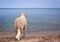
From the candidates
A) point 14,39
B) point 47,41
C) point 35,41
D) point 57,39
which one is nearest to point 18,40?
point 14,39

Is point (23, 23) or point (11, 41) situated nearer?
point (11, 41)

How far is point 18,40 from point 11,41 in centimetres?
14

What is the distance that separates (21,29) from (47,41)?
1.93 feet

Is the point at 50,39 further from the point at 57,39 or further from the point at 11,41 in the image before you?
the point at 11,41

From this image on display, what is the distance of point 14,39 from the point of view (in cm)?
352

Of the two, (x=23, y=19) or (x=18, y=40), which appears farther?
(x=23, y=19)

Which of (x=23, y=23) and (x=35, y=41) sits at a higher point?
(x=23, y=23)

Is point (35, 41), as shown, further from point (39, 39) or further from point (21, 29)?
point (21, 29)

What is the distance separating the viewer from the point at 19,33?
141 inches

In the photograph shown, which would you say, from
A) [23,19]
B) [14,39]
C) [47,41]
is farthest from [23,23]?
[47,41]

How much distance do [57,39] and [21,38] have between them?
720 millimetres

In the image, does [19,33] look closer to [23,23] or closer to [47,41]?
[23,23]

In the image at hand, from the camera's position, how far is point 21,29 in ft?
12.0

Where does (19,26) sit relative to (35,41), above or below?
above
